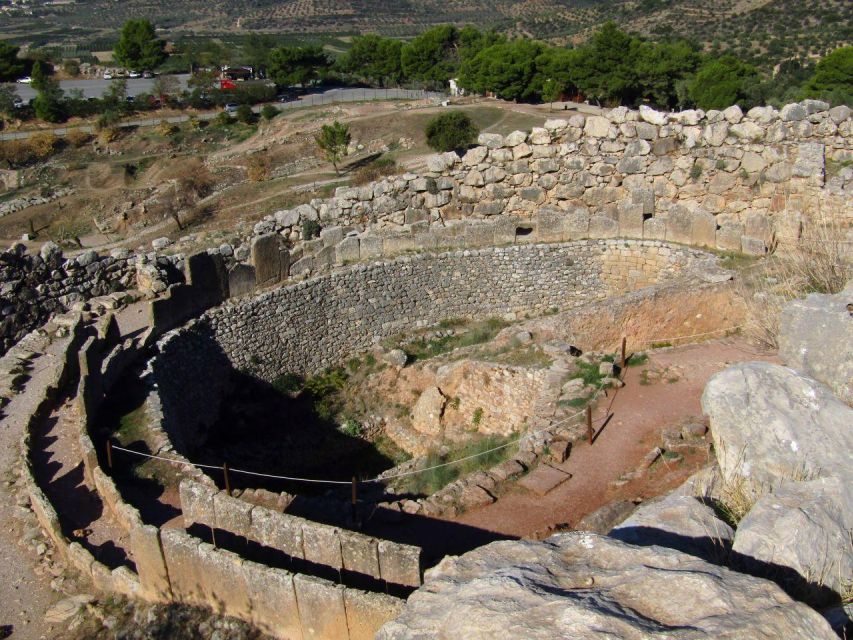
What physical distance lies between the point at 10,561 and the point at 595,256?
44.8 ft

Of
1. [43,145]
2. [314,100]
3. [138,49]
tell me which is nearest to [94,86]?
[138,49]

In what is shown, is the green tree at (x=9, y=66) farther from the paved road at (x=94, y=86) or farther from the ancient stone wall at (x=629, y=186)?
the ancient stone wall at (x=629, y=186)

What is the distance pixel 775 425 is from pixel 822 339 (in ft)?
6.30

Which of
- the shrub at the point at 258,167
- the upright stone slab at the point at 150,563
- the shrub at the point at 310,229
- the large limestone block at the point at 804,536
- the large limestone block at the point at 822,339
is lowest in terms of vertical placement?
the shrub at the point at 258,167

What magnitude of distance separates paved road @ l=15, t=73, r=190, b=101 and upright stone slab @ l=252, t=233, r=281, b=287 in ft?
230

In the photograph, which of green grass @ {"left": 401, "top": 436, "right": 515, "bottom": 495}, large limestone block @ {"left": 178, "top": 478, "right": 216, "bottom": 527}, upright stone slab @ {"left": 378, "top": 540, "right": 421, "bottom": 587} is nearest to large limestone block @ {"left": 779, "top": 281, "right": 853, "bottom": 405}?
green grass @ {"left": 401, "top": 436, "right": 515, "bottom": 495}

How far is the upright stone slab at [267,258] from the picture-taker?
17.4 m

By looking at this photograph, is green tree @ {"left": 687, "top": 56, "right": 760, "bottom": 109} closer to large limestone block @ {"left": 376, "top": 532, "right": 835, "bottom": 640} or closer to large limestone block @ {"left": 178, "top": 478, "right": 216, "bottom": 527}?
large limestone block @ {"left": 178, "top": 478, "right": 216, "bottom": 527}

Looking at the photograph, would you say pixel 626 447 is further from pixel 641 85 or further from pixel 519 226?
pixel 641 85

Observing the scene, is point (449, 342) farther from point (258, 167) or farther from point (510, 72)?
point (510, 72)

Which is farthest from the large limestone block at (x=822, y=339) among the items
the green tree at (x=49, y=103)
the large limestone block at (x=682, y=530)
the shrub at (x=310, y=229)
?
the green tree at (x=49, y=103)

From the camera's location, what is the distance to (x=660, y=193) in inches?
791

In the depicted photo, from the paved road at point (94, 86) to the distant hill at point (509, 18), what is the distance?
4582 cm

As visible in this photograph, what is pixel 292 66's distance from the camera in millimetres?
78250
